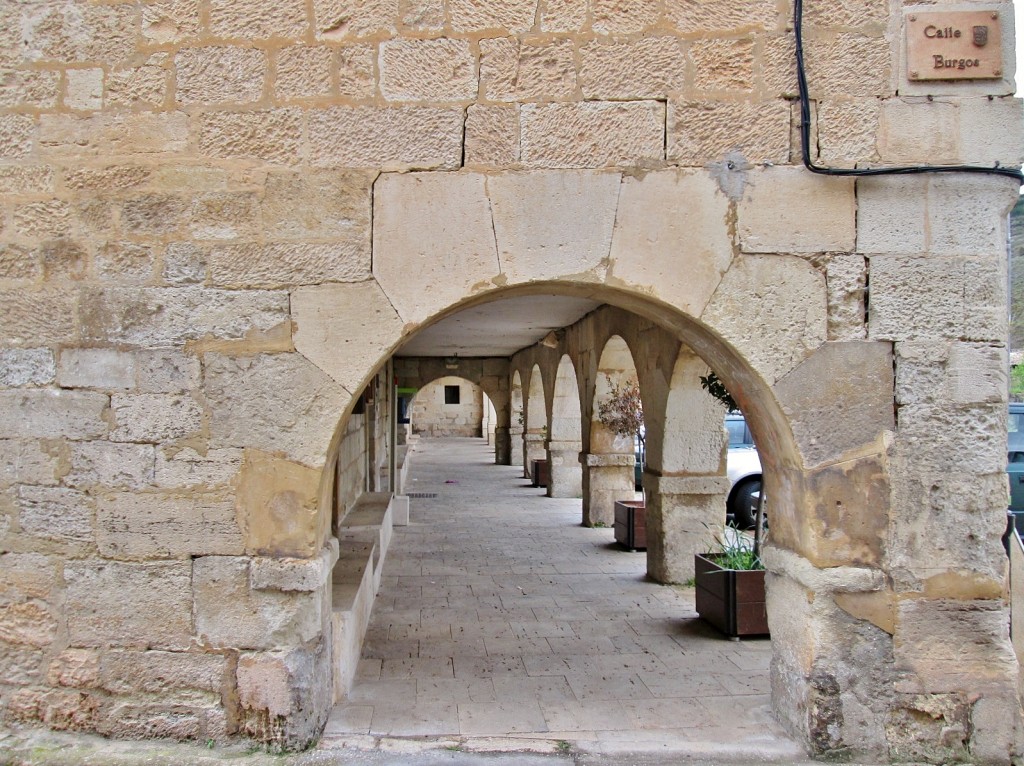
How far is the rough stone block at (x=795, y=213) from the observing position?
287 cm

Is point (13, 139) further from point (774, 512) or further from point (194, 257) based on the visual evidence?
point (774, 512)

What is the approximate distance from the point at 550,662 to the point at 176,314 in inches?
Result: 97.0

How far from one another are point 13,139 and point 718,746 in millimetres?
3422

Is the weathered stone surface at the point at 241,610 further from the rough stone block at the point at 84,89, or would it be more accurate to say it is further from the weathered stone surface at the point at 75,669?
the rough stone block at the point at 84,89

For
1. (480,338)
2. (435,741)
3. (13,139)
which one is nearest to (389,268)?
(13,139)

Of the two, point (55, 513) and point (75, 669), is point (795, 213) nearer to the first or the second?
point (55, 513)

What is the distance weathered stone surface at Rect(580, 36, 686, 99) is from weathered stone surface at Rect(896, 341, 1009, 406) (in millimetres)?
1287

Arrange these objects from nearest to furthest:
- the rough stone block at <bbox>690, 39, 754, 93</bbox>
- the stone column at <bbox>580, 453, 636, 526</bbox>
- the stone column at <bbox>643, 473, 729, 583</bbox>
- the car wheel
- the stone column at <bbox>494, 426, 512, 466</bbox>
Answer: the rough stone block at <bbox>690, 39, 754, 93</bbox> < the stone column at <bbox>643, 473, 729, 583</bbox> < the stone column at <bbox>580, 453, 636, 526</bbox> < the car wheel < the stone column at <bbox>494, 426, 512, 466</bbox>

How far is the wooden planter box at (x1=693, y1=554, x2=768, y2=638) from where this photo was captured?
175 inches

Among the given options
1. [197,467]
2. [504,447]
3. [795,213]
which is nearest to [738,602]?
[795,213]

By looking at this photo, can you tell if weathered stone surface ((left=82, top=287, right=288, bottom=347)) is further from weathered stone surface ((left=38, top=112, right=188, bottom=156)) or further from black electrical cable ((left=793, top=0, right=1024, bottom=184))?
black electrical cable ((left=793, top=0, right=1024, bottom=184))

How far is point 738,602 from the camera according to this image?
445 cm

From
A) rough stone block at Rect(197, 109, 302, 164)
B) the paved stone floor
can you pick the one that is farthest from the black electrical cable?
the paved stone floor

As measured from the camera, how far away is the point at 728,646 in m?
4.34
